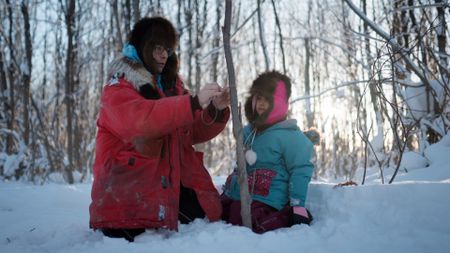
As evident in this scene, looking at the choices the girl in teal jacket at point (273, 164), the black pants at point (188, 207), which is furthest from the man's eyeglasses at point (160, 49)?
the black pants at point (188, 207)

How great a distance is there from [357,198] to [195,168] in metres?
0.82

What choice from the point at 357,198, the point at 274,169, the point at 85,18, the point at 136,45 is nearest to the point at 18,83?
the point at 85,18

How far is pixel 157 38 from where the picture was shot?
1874 millimetres

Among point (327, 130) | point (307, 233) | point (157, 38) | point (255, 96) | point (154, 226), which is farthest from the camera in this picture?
point (327, 130)

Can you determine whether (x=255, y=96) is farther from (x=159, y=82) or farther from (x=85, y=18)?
(x=85, y=18)

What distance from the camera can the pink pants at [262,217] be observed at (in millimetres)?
1726

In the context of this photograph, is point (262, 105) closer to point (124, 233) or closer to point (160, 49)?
point (160, 49)

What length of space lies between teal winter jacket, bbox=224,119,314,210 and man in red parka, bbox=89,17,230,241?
0.25 m

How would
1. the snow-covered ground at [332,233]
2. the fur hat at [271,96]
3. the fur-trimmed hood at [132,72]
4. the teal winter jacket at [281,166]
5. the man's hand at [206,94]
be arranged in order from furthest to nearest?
the fur hat at [271,96] → the teal winter jacket at [281,166] → the fur-trimmed hood at [132,72] → the man's hand at [206,94] → the snow-covered ground at [332,233]

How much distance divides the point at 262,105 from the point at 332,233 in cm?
89

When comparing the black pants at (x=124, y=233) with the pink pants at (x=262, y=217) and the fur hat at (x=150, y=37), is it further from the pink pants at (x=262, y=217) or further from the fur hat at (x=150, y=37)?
the fur hat at (x=150, y=37)

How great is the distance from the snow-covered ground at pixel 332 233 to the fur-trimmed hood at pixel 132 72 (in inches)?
26.8

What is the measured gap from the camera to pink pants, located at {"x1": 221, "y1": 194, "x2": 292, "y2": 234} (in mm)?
1726

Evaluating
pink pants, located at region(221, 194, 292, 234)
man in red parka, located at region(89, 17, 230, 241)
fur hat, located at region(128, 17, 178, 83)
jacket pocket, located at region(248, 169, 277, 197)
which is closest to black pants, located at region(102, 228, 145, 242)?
man in red parka, located at region(89, 17, 230, 241)
